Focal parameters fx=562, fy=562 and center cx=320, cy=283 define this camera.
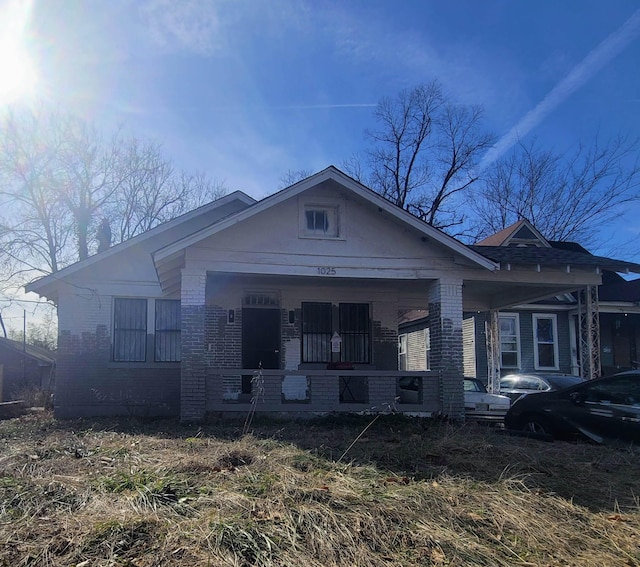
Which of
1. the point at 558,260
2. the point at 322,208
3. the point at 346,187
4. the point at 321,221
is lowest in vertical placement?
the point at 558,260

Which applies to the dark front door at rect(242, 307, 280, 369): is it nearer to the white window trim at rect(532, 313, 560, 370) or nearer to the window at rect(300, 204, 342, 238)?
the window at rect(300, 204, 342, 238)

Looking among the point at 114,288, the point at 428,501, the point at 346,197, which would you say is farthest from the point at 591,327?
the point at 114,288

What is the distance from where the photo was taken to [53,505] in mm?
4852

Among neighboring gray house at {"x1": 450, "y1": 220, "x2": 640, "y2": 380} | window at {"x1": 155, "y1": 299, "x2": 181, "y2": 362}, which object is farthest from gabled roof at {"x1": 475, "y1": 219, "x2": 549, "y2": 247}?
window at {"x1": 155, "y1": 299, "x2": 181, "y2": 362}

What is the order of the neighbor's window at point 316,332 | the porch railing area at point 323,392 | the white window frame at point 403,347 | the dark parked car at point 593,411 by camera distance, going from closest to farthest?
the dark parked car at point 593,411
the porch railing area at point 323,392
the neighbor's window at point 316,332
the white window frame at point 403,347

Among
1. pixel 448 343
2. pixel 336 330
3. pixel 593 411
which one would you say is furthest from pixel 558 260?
pixel 336 330

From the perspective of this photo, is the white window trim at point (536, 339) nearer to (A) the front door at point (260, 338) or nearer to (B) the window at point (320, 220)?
(A) the front door at point (260, 338)

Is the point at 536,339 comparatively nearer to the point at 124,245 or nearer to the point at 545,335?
the point at 545,335

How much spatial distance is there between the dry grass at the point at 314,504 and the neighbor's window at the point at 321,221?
4661mm

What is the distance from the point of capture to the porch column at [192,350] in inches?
402

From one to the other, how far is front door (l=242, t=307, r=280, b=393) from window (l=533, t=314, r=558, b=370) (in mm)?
11070

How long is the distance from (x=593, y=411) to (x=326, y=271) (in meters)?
5.26

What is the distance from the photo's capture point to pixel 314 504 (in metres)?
4.80

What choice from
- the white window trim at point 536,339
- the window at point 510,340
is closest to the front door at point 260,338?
the window at point 510,340
